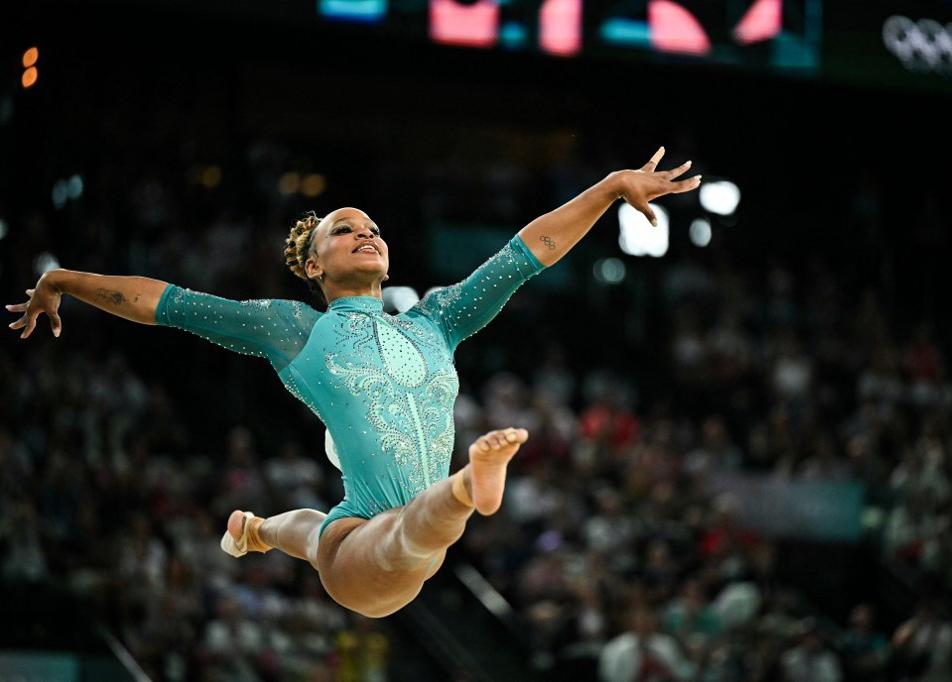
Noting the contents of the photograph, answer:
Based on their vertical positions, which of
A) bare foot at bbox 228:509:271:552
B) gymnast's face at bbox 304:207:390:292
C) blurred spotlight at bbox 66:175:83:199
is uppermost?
blurred spotlight at bbox 66:175:83:199

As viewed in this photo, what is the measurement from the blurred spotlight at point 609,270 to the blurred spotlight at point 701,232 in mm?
1021

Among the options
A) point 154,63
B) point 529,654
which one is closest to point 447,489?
point 529,654

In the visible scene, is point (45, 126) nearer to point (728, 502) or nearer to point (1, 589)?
point (1, 589)

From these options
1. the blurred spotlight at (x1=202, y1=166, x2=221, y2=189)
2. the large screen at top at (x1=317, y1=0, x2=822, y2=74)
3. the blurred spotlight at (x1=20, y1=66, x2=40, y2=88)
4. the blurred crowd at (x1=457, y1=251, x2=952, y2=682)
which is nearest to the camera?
the blurred spotlight at (x1=20, y1=66, x2=40, y2=88)

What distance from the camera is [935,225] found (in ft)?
49.8

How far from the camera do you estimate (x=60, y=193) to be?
11.1 m

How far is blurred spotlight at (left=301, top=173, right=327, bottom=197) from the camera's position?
13594mm

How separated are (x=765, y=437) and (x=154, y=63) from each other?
5.95 metres

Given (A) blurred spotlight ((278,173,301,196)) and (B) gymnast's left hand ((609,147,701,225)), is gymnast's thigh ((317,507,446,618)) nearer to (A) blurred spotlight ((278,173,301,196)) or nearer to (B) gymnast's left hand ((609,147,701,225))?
(B) gymnast's left hand ((609,147,701,225))

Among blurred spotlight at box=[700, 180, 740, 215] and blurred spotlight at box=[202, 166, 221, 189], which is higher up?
blurred spotlight at box=[202, 166, 221, 189]

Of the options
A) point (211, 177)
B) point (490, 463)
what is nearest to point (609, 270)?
point (211, 177)

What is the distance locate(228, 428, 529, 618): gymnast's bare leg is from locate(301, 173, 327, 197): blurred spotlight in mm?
8176

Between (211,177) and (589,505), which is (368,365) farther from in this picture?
(211,177)

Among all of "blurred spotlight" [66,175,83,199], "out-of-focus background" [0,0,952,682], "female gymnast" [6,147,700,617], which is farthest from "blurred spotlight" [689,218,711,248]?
"female gymnast" [6,147,700,617]
